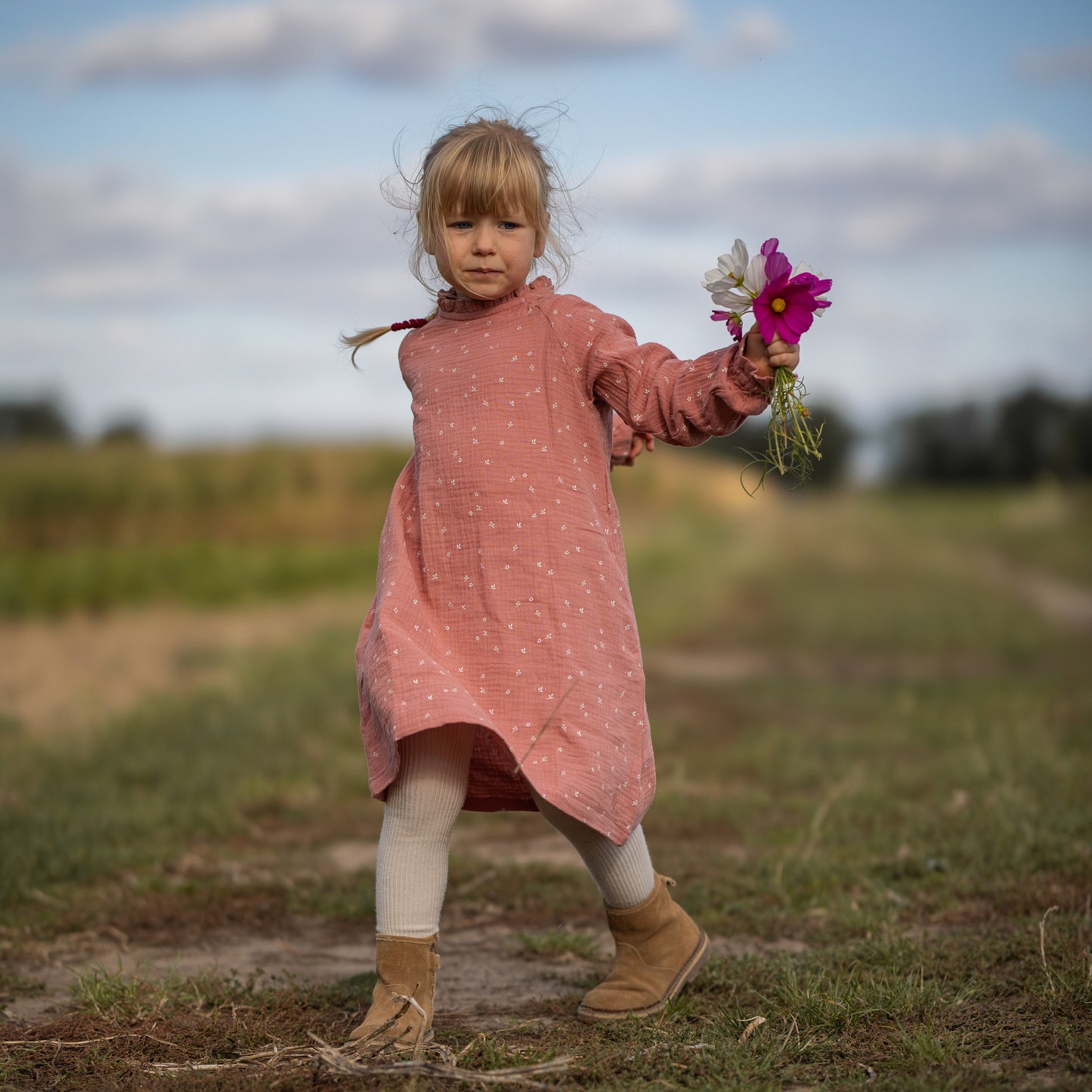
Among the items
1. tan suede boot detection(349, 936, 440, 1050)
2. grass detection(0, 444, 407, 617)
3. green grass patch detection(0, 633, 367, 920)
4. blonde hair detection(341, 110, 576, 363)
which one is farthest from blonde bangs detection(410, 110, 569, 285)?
grass detection(0, 444, 407, 617)

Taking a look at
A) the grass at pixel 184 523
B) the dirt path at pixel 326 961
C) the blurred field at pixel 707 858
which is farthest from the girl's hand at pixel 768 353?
the grass at pixel 184 523

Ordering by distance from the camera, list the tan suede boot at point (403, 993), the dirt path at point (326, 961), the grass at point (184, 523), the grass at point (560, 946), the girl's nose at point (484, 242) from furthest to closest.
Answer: the grass at point (184, 523), the grass at point (560, 946), the dirt path at point (326, 961), the girl's nose at point (484, 242), the tan suede boot at point (403, 993)

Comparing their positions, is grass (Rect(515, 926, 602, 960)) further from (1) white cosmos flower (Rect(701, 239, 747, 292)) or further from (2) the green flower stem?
(1) white cosmos flower (Rect(701, 239, 747, 292))

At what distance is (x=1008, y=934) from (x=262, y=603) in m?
9.77

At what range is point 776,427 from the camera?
8.36 feet

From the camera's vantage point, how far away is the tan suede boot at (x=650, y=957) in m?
2.69

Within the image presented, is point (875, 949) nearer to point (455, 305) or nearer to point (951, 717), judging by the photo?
point (455, 305)

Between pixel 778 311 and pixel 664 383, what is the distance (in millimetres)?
256

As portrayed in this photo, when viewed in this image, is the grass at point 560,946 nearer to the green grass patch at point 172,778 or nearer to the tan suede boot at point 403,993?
the tan suede boot at point 403,993

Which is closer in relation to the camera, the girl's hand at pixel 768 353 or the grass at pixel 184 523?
the girl's hand at pixel 768 353

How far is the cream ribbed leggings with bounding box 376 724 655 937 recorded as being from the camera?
251 cm

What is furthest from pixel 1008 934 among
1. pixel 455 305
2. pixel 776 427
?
pixel 455 305

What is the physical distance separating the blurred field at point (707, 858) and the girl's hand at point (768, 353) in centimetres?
121

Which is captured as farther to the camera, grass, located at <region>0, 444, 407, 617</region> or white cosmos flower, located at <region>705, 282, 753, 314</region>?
grass, located at <region>0, 444, 407, 617</region>
